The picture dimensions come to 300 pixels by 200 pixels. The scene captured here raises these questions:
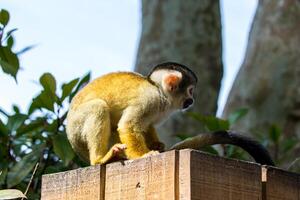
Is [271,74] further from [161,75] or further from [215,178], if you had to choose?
[215,178]

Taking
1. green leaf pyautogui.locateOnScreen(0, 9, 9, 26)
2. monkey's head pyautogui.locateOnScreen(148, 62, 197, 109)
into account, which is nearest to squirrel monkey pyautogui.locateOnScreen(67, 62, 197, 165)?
monkey's head pyautogui.locateOnScreen(148, 62, 197, 109)

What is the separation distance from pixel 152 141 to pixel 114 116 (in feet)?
0.65

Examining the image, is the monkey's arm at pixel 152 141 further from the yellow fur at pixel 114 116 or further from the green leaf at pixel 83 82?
the green leaf at pixel 83 82

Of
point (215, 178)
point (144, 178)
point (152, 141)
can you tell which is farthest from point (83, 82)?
point (215, 178)

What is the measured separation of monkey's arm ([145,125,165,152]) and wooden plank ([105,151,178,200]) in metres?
1.03

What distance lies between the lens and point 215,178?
6.57 feet

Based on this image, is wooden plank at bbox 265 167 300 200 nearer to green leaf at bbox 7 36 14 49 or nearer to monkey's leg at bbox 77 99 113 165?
monkey's leg at bbox 77 99 113 165

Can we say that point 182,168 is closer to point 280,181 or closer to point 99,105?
point 280,181

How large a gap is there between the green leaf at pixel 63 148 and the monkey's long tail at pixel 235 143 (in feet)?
1.68

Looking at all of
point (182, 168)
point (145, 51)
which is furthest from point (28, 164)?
point (145, 51)

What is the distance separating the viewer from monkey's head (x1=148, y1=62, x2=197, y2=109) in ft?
11.6

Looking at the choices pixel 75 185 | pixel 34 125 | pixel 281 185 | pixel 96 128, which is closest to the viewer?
pixel 281 185

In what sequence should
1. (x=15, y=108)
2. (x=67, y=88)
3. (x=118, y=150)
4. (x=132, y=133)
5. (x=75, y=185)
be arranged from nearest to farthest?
1. (x=75, y=185)
2. (x=118, y=150)
3. (x=132, y=133)
4. (x=67, y=88)
5. (x=15, y=108)

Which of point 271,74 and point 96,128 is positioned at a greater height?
point 271,74
